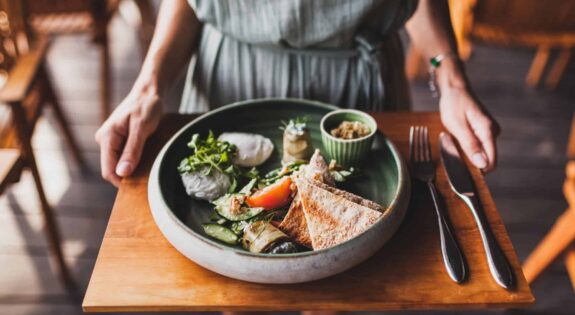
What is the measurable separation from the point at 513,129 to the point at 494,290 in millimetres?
2206

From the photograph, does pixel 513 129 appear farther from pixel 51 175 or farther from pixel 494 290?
pixel 51 175

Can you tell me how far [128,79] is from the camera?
3094 mm

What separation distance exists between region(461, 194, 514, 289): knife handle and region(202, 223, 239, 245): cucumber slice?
1.46 ft

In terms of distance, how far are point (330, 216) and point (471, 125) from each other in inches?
17.6

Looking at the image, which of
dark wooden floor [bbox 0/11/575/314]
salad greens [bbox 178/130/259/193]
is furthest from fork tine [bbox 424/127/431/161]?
dark wooden floor [bbox 0/11/575/314]

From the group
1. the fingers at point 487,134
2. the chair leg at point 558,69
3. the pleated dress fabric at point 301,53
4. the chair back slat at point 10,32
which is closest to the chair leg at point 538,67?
the chair leg at point 558,69

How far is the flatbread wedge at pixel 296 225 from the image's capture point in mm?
877

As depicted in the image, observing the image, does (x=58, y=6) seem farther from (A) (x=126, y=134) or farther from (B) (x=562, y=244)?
(B) (x=562, y=244)

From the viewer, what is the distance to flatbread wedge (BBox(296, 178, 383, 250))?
Result: 0.86 meters

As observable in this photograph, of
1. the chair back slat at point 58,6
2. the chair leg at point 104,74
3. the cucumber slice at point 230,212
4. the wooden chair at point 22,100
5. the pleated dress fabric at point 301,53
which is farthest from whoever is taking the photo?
the chair leg at point 104,74

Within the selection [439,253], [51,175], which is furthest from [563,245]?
[51,175]

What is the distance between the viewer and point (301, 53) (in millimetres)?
1281

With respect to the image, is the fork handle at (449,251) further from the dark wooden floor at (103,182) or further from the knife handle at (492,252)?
the dark wooden floor at (103,182)

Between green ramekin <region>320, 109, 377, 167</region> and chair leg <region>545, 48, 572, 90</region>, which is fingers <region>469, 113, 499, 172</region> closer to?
green ramekin <region>320, 109, 377, 167</region>
